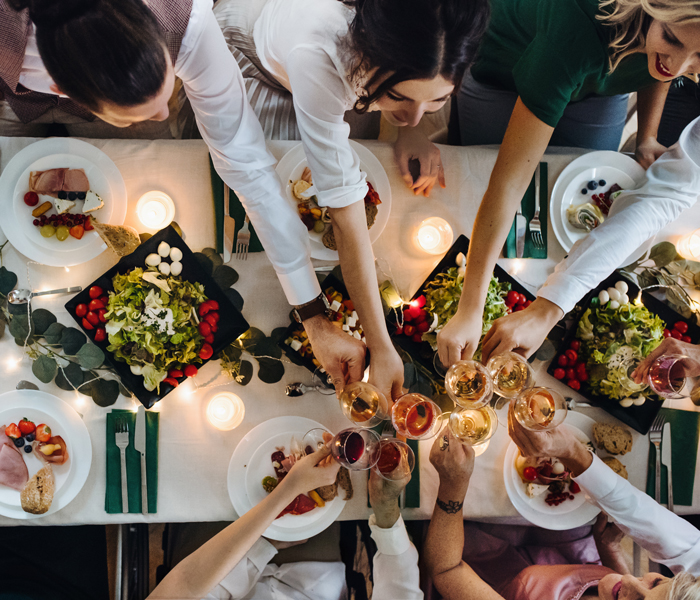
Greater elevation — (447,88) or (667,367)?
(447,88)

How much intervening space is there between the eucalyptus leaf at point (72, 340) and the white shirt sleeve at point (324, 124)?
826 mm

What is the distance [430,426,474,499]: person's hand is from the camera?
4.23 ft

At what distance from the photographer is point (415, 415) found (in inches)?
48.0

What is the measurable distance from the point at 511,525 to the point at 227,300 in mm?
1302

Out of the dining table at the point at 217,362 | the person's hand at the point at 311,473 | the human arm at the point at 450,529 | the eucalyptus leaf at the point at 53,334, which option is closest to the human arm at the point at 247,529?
the person's hand at the point at 311,473

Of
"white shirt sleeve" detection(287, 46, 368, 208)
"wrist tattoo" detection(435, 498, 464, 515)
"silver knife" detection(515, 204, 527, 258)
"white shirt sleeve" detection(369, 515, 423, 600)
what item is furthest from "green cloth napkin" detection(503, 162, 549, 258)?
"white shirt sleeve" detection(369, 515, 423, 600)

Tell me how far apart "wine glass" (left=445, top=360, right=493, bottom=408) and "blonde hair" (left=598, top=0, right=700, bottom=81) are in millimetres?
851

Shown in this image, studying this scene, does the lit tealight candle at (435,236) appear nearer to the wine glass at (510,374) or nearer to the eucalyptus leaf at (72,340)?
the wine glass at (510,374)

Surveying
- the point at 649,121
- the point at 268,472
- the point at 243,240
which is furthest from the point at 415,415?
the point at 649,121

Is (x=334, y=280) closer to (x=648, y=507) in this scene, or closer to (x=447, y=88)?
(x=447, y=88)

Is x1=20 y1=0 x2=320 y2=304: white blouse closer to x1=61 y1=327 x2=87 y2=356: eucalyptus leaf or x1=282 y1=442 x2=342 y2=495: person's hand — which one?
x1=282 y1=442 x2=342 y2=495: person's hand

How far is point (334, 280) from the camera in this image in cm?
137

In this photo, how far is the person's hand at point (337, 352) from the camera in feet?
4.17

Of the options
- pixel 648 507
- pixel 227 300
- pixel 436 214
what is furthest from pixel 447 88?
pixel 648 507
